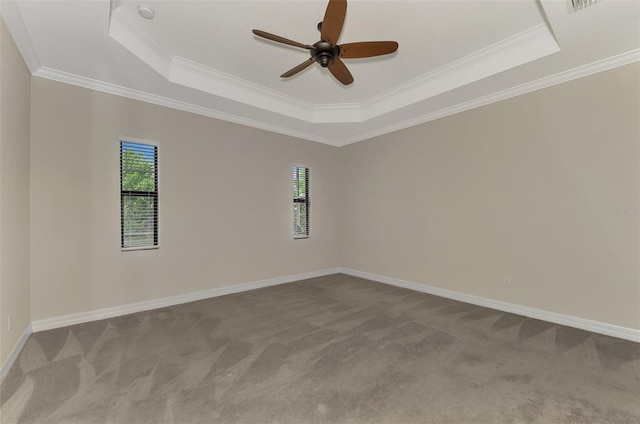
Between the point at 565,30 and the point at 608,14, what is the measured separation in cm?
27

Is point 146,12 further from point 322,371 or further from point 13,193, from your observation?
point 322,371

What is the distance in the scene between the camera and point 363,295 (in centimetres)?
451

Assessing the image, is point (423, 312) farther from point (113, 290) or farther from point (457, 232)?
point (113, 290)

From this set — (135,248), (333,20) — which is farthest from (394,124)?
(135,248)

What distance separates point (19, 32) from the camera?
2.47 m

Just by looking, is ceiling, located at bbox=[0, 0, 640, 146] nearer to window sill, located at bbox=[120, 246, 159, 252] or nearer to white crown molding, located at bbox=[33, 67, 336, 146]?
white crown molding, located at bbox=[33, 67, 336, 146]

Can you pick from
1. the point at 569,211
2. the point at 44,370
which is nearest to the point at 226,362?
the point at 44,370

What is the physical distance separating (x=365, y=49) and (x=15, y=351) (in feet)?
13.4

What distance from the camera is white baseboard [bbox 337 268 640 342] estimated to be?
2949 mm

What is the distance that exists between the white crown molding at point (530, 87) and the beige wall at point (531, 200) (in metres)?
0.07

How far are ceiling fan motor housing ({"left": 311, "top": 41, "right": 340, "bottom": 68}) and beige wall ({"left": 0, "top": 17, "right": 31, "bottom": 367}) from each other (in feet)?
8.09

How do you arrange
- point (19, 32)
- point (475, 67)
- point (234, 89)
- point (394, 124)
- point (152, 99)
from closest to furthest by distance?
point (19, 32)
point (475, 67)
point (152, 99)
point (234, 89)
point (394, 124)

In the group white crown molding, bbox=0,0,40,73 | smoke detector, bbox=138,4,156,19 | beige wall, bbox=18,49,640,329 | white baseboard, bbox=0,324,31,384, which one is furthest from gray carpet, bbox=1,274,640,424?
smoke detector, bbox=138,4,156,19

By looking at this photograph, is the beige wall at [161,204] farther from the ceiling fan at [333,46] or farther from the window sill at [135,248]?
the ceiling fan at [333,46]
